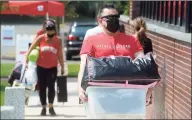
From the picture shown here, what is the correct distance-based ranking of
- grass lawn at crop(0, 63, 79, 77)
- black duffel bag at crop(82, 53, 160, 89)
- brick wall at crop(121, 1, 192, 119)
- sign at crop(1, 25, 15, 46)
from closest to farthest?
black duffel bag at crop(82, 53, 160, 89)
brick wall at crop(121, 1, 192, 119)
grass lawn at crop(0, 63, 79, 77)
sign at crop(1, 25, 15, 46)

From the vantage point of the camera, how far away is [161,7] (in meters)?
13.8

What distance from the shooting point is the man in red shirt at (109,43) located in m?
5.62

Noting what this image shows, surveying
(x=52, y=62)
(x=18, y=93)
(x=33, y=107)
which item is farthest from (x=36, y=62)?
(x=18, y=93)

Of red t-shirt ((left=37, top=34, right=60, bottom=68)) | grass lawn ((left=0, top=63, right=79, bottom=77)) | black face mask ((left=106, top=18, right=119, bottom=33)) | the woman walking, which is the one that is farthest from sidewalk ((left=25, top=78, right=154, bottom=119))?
black face mask ((left=106, top=18, right=119, bottom=33))

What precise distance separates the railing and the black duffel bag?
4.93 meters

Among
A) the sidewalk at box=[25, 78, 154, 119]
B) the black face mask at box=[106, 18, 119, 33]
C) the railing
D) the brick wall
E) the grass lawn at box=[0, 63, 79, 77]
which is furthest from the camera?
the grass lawn at box=[0, 63, 79, 77]

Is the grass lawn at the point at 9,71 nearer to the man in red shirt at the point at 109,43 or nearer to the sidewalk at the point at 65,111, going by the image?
the sidewalk at the point at 65,111

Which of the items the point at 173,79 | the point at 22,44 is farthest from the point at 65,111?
the point at 22,44

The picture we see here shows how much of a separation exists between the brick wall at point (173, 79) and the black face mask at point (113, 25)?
3.56m

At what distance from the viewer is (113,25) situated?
5625 millimetres

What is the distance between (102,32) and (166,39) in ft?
17.7

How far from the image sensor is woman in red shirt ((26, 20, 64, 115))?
38.1 ft

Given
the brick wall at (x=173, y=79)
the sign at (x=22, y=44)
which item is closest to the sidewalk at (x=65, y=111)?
the brick wall at (x=173, y=79)

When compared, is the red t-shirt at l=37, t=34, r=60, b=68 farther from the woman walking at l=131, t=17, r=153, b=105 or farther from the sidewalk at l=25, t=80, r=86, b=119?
the woman walking at l=131, t=17, r=153, b=105
